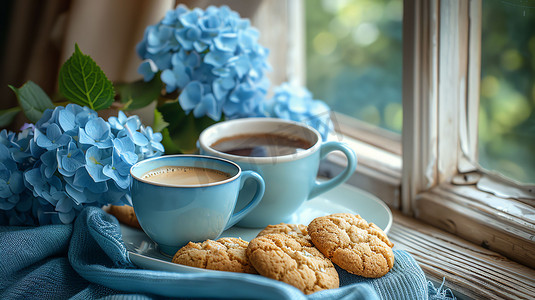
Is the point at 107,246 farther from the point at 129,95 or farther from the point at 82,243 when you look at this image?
the point at 129,95

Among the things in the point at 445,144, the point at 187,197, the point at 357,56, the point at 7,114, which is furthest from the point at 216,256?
the point at 357,56

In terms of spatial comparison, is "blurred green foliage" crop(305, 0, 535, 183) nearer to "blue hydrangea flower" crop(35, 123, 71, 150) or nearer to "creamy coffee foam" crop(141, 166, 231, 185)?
"creamy coffee foam" crop(141, 166, 231, 185)

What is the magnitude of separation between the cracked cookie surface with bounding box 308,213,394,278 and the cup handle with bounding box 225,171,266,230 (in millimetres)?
A: 107

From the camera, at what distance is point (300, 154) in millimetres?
800

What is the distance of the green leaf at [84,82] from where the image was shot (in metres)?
0.84

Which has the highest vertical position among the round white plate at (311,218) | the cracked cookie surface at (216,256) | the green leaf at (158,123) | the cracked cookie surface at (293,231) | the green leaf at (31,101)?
the green leaf at (31,101)

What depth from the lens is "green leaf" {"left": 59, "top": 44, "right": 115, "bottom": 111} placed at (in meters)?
0.84

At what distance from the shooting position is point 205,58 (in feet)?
3.17

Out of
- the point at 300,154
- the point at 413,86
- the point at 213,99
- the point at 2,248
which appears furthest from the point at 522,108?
the point at 2,248

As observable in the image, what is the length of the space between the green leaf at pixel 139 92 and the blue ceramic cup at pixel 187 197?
268 millimetres

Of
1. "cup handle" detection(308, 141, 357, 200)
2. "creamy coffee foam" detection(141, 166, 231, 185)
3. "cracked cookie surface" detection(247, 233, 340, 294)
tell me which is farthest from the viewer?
"cup handle" detection(308, 141, 357, 200)

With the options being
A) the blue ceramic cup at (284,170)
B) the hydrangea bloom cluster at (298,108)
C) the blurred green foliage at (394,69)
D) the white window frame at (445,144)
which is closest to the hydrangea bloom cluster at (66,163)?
the blue ceramic cup at (284,170)

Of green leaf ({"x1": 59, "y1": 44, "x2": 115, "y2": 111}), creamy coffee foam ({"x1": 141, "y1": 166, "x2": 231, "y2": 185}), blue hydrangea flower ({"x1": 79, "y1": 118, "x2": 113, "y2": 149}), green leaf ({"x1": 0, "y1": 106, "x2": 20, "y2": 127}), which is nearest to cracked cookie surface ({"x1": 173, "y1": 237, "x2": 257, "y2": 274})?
creamy coffee foam ({"x1": 141, "y1": 166, "x2": 231, "y2": 185})

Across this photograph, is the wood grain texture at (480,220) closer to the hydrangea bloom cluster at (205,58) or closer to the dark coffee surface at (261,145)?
the dark coffee surface at (261,145)
